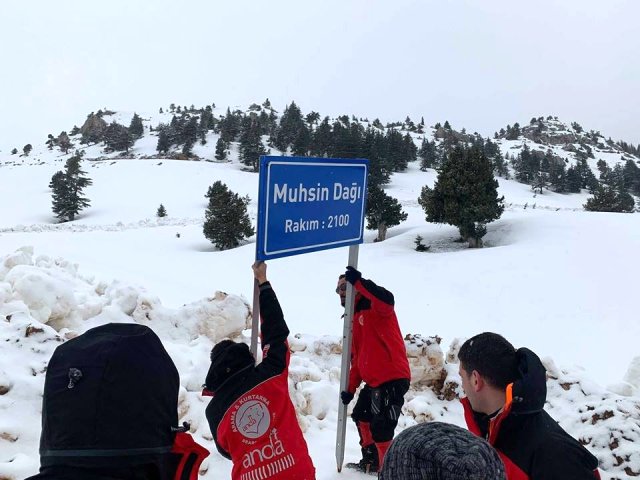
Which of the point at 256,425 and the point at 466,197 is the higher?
the point at 256,425

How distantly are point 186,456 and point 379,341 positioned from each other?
90.5 inches

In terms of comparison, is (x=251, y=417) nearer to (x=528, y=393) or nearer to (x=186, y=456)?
(x=186, y=456)

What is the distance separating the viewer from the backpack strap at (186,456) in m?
1.23

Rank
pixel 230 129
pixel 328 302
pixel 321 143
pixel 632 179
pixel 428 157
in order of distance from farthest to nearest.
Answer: pixel 230 129 < pixel 632 179 < pixel 428 157 < pixel 321 143 < pixel 328 302

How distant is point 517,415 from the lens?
184 centimetres

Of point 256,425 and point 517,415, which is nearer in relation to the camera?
point 517,415

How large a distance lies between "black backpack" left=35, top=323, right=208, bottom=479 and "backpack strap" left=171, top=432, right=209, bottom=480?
53 mm

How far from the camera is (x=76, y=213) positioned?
35844 millimetres

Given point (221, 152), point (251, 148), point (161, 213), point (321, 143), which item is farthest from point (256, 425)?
point (221, 152)

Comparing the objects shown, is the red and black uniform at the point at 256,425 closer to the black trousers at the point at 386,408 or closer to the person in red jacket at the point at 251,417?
the person in red jacket at the point at 251,417

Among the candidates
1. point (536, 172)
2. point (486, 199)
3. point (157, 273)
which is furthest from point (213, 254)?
point (536, 172)

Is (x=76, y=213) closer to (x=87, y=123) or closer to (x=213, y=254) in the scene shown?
(x=213, y=254)

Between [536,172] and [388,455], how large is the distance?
64.6 metres

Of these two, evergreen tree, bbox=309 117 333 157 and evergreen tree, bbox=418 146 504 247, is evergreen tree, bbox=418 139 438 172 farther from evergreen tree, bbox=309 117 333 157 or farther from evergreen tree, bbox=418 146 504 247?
evergreen tree, bbox=418 146 504 247
